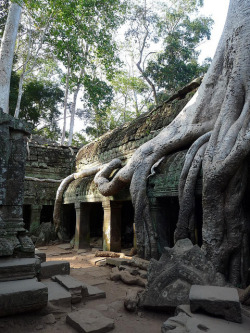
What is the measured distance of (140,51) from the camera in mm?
17047

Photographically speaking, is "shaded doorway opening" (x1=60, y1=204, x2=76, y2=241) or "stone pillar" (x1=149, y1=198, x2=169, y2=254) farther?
"shaded doorway opening" (x1=60, y1=204, x2=76, y2=241)

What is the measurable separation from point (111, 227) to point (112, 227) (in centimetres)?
3

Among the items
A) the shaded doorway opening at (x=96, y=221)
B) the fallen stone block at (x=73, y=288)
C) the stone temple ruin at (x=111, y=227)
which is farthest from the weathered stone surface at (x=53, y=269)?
the shaded doorway opening at (x=96, y=221)

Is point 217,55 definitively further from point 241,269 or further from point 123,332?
point 123,332

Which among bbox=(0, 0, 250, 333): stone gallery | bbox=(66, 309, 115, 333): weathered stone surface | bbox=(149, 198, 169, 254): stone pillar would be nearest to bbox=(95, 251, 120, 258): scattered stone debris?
bbox=(0, 0, 250, 333): stone gallery

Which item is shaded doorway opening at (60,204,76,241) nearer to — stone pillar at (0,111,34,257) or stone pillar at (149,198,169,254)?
stone pillar at (149,198,169,254)

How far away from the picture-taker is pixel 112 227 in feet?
20.6

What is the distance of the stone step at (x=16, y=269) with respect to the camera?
109 inches

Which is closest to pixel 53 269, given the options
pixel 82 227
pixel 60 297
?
pixel 60 297

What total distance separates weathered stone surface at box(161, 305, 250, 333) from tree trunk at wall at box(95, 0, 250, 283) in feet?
4.47

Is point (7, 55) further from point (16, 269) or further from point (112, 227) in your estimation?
point (16, 269)

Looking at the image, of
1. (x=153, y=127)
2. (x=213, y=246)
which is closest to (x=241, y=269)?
(x=213, y=246)

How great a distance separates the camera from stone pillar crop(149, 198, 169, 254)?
4692 millimetres

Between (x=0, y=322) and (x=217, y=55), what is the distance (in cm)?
529
